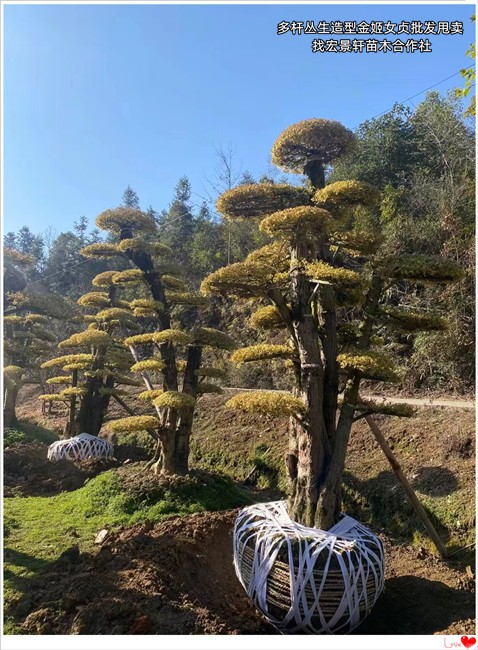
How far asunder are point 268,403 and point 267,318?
3.49ft

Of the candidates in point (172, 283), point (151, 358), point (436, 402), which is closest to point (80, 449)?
point (151, 358)

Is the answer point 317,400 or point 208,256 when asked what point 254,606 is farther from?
point 208,256

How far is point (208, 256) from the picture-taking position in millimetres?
16969

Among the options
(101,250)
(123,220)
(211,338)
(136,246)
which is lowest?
(211,338)

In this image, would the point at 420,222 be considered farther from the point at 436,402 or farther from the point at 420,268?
the point at 420,268

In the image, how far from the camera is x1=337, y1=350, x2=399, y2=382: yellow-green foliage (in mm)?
3361

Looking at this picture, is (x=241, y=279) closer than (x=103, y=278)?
Yes

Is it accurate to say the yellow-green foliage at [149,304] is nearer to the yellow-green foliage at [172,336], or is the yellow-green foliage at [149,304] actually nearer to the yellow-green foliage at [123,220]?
the yellow-green foliage at [172,336]

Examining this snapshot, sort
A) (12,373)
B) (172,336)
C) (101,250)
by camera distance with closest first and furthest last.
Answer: (172,336)
(101,250)
(12,373)

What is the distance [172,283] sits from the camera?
22.7 ft

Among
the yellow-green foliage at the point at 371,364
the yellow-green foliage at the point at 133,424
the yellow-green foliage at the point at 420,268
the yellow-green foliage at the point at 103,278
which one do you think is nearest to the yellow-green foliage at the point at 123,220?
the yellow-green foliage at the point at 103,278

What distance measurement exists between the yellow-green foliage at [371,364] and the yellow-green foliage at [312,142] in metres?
1.82

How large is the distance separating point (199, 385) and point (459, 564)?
3445 millimetres
